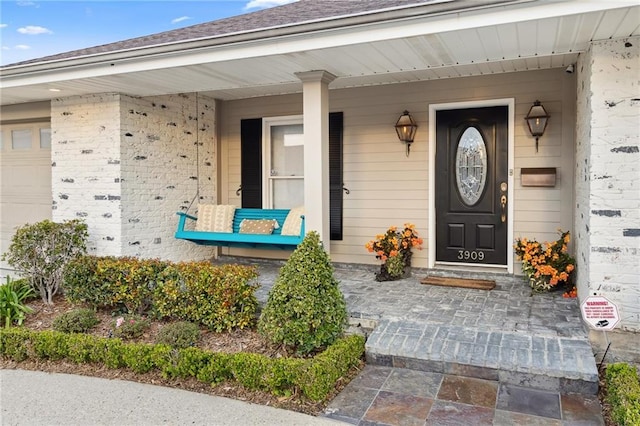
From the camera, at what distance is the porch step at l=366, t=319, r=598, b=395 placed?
9.61ft

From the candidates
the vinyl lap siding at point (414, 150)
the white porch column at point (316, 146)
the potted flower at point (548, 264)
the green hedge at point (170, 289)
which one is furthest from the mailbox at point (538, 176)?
the green hedge at point (170, 289)

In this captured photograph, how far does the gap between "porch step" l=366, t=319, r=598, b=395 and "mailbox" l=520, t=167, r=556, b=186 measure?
211cm

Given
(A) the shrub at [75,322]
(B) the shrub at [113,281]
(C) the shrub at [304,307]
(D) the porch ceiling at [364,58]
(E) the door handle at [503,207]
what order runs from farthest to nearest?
(E) the door handle at [503,207] → (B) the shrub at [113,281] → (A) the shrub at [75,322] → (C) the shrub at [304,307] → (D) the porch ceiling at [364,58]

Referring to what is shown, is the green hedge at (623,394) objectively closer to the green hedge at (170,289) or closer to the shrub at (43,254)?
the green hedge at (170,289)

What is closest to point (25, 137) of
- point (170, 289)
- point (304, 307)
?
point (170, 289)

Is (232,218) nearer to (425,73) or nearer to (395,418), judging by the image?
(425,73)

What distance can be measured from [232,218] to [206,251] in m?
0.79

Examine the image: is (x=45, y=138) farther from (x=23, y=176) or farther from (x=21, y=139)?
(x=23, y=176)

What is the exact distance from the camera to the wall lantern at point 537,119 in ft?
16.2

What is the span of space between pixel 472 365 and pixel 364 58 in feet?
8.39

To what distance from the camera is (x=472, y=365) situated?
3.12 m

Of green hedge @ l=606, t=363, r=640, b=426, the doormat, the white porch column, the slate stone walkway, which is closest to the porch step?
the slate stone walkway

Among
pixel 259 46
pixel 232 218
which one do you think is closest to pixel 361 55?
pixel 259 46

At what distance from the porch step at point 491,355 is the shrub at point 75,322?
2.47 meters
